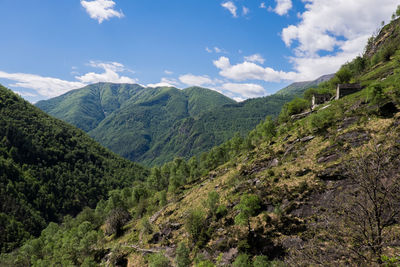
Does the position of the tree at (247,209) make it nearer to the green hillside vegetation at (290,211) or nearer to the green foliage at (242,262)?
the green hillside vegetation at (290,211)

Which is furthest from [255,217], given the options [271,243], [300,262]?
[300,262]

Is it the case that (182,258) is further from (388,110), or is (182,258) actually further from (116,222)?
(388,110)

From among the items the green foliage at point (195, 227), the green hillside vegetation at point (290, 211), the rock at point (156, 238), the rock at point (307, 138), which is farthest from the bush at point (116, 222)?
the rock at point (307, 138)

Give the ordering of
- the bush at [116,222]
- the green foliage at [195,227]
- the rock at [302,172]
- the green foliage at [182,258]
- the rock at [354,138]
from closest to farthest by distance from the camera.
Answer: the green foliage at [182,258], the rock at [354,138], the rock at [302,172], the green foliage at [195,227], the bush at [116,222]

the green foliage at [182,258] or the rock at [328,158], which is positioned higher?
the rock at [328,158]

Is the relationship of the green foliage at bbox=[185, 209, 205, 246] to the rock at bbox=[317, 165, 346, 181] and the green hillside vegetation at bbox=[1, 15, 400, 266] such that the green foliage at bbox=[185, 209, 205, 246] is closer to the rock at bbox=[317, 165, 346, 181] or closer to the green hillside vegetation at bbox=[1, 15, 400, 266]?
the green hillside vegetation at bbox=[1, 15, 400, 266]

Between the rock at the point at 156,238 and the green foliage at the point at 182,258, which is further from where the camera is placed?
the rock at the point at 156,238

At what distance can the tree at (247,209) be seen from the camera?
36500mm

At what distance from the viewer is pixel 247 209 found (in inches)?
1449

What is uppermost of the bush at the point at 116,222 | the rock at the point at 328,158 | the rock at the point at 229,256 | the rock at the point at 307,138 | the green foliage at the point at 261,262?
the rock at the point at 307,138

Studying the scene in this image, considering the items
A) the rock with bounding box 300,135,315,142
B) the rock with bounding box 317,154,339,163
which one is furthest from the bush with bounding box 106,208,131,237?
the rock with bounding box 317,154,339,163

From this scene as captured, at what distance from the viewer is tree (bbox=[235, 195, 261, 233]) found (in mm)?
36500

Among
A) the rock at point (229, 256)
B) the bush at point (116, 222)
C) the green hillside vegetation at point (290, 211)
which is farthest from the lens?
the bush at point (116, 222)

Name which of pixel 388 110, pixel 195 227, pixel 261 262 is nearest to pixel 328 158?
pixel 388 110
